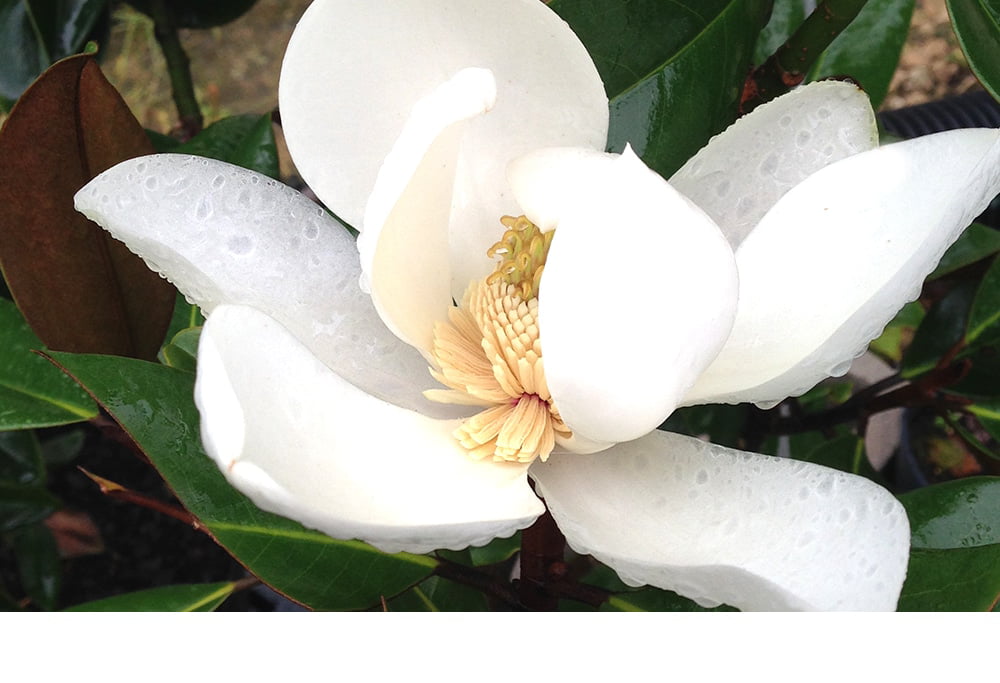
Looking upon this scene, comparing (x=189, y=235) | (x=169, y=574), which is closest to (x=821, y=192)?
(x=189, y=235)

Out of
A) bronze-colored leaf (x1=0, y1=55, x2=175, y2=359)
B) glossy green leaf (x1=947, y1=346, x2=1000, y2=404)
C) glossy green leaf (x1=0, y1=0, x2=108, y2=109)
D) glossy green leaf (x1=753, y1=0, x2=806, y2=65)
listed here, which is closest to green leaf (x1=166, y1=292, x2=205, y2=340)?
bronze-colored leaf (x1=0, y1=55, x2=175, y2=359)

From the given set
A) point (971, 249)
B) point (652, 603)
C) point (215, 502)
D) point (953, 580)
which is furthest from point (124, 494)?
point (971, 249)

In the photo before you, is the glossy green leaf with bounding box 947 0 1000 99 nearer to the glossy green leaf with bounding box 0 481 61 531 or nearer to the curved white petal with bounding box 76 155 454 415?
the curved white petal with bounding box 76 155 454 415

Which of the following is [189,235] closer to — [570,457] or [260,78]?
Result: [570,457]

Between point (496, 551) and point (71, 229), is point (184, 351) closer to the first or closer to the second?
point (71, 229)

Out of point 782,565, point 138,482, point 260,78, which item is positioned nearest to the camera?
point 782,565

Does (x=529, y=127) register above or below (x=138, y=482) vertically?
above
